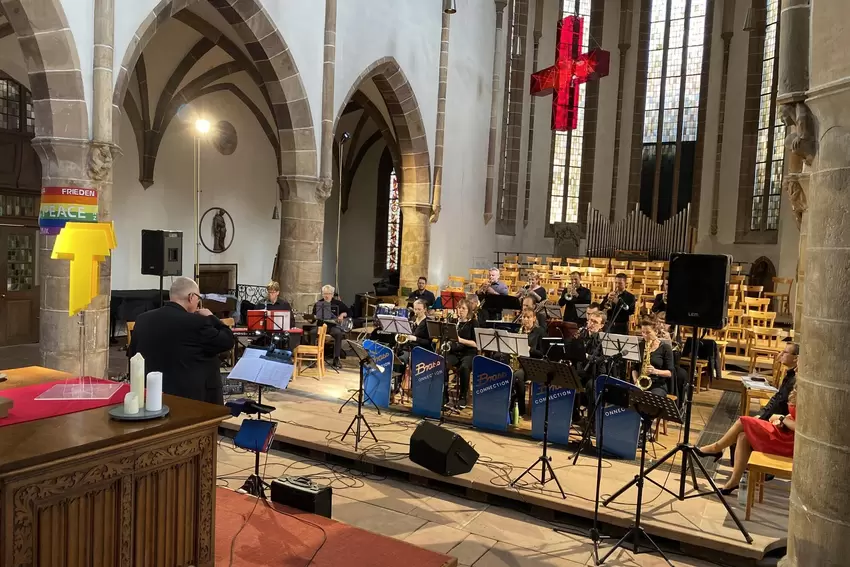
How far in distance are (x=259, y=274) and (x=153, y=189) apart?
12.1 feet

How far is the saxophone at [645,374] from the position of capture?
6559 mm

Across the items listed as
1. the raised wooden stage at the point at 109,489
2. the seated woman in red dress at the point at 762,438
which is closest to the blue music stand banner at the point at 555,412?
the seated woman in red dress at the point at 762,438

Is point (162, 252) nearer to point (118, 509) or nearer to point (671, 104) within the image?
point (118, 509)

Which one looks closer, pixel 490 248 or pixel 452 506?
pixel 452 506

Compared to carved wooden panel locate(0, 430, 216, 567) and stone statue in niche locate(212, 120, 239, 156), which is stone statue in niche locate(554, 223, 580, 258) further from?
carved wooden panel locate(0, 430, 216, 567)

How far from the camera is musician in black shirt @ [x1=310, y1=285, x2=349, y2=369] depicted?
9.84 metres

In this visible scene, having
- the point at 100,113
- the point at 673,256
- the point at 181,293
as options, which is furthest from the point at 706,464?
the point at 100,113

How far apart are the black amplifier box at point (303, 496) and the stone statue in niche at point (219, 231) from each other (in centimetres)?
1164

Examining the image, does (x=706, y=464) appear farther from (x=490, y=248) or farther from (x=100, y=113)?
(x=490, y=248)

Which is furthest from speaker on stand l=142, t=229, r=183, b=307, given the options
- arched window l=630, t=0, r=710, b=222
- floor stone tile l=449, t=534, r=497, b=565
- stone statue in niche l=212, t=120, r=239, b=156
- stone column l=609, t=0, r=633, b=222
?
arched window l=630, t=0, r=710, b=222

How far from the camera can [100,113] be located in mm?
6801

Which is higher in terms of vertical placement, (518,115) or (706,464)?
(518,115)

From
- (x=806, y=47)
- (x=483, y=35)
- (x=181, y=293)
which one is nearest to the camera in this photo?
(x=806, y=47)

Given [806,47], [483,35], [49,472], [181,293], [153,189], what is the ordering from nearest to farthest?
[49,472] < [806,47] < [181,293] < [153,189] < [483,35]
